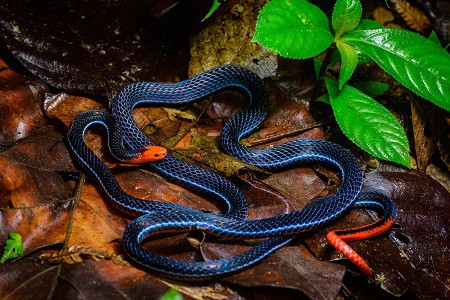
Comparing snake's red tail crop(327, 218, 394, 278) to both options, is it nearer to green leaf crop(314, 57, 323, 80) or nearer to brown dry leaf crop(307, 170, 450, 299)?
brown dry leaf crop(307, 170, 450, 299)

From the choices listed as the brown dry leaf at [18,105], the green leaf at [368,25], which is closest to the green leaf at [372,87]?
the green leaf at [368,25]

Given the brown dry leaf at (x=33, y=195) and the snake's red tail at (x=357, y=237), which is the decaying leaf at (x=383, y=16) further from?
the brown dry leaf at (x=33, y=195)

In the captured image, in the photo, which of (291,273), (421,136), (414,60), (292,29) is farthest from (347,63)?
(291,273)

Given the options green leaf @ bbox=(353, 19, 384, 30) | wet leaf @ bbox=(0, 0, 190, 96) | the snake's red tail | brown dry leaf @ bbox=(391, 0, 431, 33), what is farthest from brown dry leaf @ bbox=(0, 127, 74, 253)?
brown dry leaf @ bbox=(391, 0, 431, 33)

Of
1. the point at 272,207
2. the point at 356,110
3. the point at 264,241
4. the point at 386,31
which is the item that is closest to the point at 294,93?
the point at 356,110

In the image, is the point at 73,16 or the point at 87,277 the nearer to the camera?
the point at 87,277

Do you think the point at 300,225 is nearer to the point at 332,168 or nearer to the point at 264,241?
the point at 264,241

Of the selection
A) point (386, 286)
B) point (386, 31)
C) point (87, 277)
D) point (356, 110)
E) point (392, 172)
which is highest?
point (386, 31)
